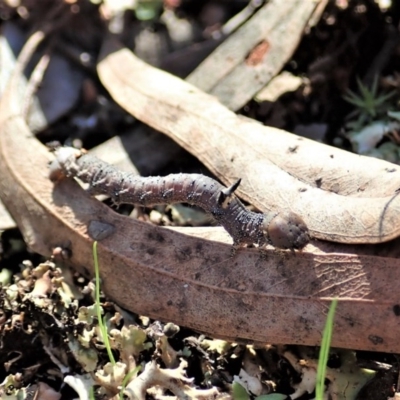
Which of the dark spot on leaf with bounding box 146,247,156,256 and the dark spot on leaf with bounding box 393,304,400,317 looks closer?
the dark spot on leaf with bounding box 393,304,400,317

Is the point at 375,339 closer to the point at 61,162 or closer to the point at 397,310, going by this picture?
the point at 397,310

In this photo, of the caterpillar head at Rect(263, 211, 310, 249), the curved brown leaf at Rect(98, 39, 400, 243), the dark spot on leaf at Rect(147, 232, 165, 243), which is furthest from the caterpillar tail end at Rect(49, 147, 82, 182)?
the caterpillar head at Rect(263, 211, 310, 249)

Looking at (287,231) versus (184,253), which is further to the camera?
(184,253)

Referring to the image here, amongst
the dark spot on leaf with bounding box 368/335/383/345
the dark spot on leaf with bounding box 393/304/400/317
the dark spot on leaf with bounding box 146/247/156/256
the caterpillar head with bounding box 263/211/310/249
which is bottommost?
the dark spot on leaf with bounding box 368/335/383/345

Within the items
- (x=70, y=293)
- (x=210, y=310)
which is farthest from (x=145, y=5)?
(x=210, y=310)

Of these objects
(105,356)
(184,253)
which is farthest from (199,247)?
(105,356)

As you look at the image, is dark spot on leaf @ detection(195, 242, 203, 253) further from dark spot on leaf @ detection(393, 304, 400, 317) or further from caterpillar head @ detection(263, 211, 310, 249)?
dark spot on leaf @ detection(393, 304, 400, 317)

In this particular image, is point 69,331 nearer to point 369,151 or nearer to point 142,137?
point 142,137
